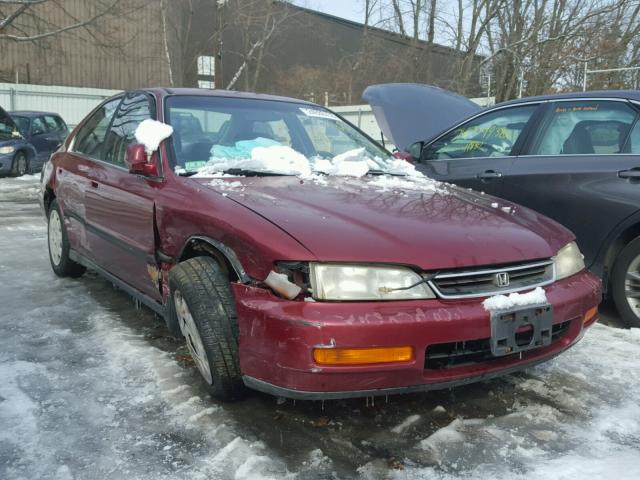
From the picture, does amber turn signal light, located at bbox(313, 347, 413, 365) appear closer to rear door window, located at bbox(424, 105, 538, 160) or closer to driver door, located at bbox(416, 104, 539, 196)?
driver door, located at bbox(416, 104, 539, 196)

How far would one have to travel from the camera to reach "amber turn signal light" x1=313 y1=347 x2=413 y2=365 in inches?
88.0

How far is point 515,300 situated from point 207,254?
1.39m

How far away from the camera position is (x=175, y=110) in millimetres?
3625

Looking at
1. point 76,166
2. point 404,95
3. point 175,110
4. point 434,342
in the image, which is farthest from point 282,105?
point 404,95

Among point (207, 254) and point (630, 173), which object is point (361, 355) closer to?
point (207, 254)

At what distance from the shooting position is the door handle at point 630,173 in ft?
12.6

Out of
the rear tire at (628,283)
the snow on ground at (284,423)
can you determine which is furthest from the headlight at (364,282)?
the rear tire at (628,283)

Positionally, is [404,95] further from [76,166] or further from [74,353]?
[74,353]

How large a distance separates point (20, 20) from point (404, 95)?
25207mm

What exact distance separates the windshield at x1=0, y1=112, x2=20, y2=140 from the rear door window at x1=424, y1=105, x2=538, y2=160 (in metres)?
11.3

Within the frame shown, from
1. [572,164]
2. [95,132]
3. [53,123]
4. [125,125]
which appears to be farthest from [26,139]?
[572,164]

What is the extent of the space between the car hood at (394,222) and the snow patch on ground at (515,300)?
5.7 inches

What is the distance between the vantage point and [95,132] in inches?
183

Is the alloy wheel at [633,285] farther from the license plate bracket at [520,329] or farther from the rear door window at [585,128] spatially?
the license plate bracket at [520,329]
